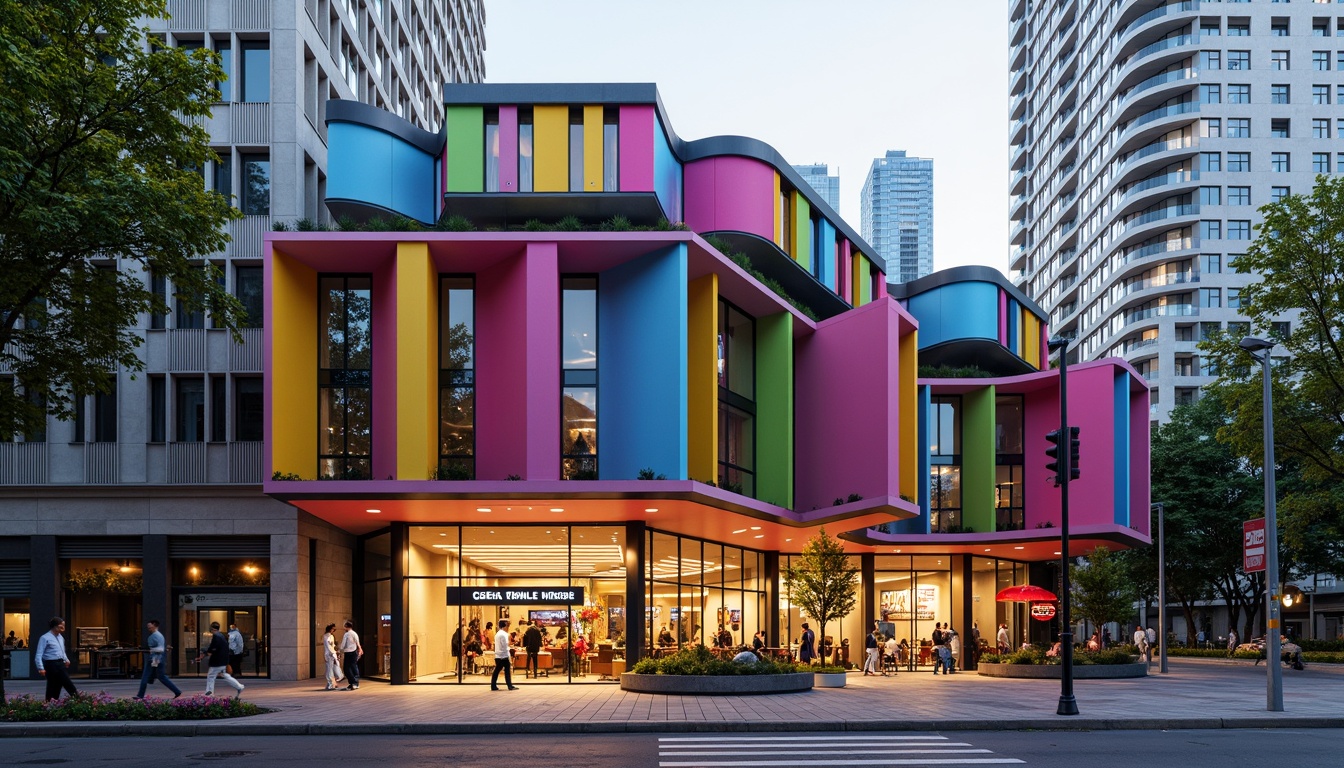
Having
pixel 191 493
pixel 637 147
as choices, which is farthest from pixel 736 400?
pixel 191 493

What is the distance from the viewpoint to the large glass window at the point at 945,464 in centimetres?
4538

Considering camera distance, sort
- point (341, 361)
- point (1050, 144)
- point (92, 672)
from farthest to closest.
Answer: point (1050, 144), point (92, 672), point (341, 361)

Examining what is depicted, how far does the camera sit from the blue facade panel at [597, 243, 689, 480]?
28.1m

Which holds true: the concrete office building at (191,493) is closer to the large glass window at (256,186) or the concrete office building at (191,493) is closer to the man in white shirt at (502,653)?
the large glass window at (256,186)

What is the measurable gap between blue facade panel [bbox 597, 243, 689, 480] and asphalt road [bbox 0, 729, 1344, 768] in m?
10.9

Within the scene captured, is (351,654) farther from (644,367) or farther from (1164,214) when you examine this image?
(1164,214)

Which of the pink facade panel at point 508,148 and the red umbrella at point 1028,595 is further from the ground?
the pink facade panel at point 508,148

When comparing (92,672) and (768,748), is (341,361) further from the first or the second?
(768,748)

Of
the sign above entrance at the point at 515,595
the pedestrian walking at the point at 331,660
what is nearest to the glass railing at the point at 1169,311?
the sign above entrance at the point at 515,595

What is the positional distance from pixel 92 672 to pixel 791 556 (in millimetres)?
24692

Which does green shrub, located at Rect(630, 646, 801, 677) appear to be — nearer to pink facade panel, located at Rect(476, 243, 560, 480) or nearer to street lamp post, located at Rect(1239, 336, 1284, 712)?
pink facade panel, located at Rect(476, 243, 560, 480)

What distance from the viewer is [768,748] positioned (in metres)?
16.1

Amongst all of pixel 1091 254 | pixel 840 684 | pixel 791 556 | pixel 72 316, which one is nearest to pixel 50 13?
pixel 72 316

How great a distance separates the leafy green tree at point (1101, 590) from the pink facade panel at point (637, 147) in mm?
20357
